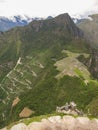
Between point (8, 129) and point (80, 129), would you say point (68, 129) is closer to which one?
point (80, 129)

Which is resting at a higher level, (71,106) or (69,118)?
(69,118)

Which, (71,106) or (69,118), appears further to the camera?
(71,106)

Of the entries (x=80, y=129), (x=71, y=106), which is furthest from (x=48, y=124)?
(x=71, y=106)

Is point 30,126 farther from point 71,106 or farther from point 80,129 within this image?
point 71,106

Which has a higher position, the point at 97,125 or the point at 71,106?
the point at 97,125

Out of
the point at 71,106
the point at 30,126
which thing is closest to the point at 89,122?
the point at 30,126

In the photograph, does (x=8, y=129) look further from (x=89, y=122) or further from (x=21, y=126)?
(x=89, y=122)
